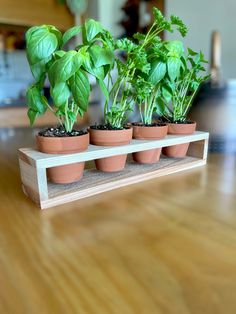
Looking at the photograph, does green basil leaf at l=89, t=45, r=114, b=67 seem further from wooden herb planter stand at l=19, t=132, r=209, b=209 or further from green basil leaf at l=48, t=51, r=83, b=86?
wooden herb planter stand at l=19, t=132, r=209, b=209

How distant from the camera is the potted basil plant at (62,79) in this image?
1.45ft

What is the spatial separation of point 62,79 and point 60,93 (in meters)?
0.04

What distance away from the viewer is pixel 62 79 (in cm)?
43

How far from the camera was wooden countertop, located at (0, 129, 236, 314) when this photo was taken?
0.25 m

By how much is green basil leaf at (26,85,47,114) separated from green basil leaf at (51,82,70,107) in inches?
2.8

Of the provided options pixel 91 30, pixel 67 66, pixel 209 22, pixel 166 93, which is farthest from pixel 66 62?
pixel 209 22

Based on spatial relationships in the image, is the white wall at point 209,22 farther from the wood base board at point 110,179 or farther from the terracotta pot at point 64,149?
the terracotta pot at point 64,149

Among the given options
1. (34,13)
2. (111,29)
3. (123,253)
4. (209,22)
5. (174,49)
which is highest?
(34,13)

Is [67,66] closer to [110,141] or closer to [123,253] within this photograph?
[110,141]

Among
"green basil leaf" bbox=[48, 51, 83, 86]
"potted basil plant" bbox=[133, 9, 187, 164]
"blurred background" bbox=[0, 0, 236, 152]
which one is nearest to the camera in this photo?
"green basil leaf" bbox=[48, 51, 83, 86]

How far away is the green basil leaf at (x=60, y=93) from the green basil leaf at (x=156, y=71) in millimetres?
210

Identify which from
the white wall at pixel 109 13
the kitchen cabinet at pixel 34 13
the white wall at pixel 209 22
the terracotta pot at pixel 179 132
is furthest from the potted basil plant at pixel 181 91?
the kitchen cabinet at pixel 34 13

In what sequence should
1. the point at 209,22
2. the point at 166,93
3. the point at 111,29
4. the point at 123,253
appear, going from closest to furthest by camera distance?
1. the point at 123,253
2. the point at 166,93
3. the point at 209,22
4. the point at 111,29

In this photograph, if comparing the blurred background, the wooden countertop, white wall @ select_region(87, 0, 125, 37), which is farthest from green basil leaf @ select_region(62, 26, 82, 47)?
white wall @ select_region(87, 0, 125, 37)
